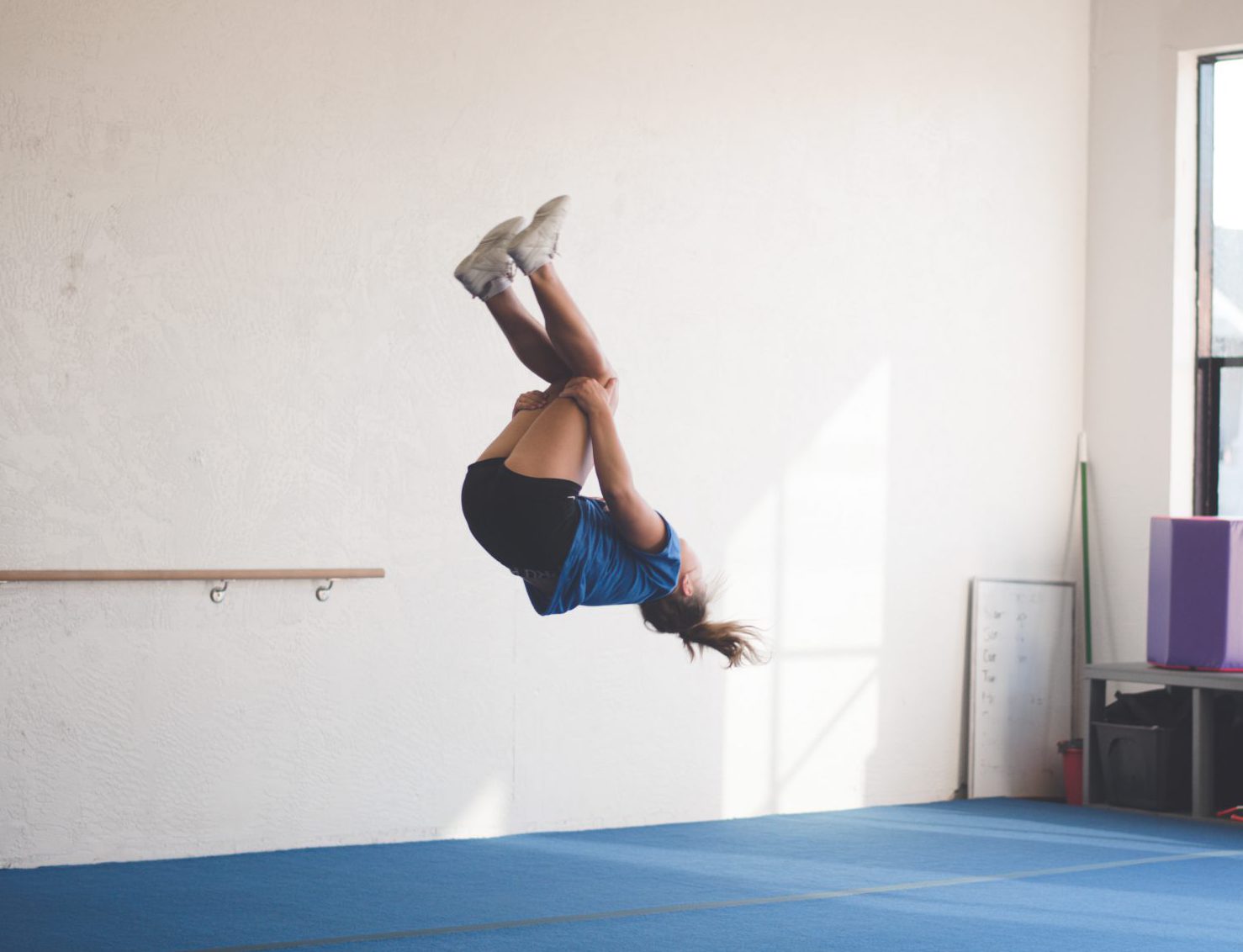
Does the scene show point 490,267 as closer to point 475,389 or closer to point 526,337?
point 526,337

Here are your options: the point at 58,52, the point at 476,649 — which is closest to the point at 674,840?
the point at 476,649

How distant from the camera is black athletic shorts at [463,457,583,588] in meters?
3.61

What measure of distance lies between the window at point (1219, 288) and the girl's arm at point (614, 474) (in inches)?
175

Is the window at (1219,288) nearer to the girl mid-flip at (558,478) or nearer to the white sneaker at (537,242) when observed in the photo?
the girl mid-flip at (558,478)

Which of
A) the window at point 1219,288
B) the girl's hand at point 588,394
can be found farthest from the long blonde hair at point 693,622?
the window at point 1219,288

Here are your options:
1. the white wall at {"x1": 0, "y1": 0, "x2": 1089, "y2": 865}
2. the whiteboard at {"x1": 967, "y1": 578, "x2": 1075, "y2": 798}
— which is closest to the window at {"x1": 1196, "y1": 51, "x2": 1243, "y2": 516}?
the white wall at {"x1": 0, "y1": 0, "x2": 1089, "y2": 865}

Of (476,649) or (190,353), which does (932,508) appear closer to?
(476,649)

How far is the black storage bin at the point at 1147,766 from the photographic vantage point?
6.59m

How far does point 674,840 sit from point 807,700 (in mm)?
1096

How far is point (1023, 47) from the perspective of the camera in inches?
283

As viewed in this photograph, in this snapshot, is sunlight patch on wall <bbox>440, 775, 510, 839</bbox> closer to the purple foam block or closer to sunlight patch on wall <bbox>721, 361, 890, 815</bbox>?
sunlight patch on wall <bbox>721, 361, 890, 815</bbox>

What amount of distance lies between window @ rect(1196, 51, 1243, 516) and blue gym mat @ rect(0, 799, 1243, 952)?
1979mm

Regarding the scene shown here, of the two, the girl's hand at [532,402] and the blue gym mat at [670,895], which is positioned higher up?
the girl's hand at [532,402]

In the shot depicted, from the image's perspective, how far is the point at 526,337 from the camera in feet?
12.6
